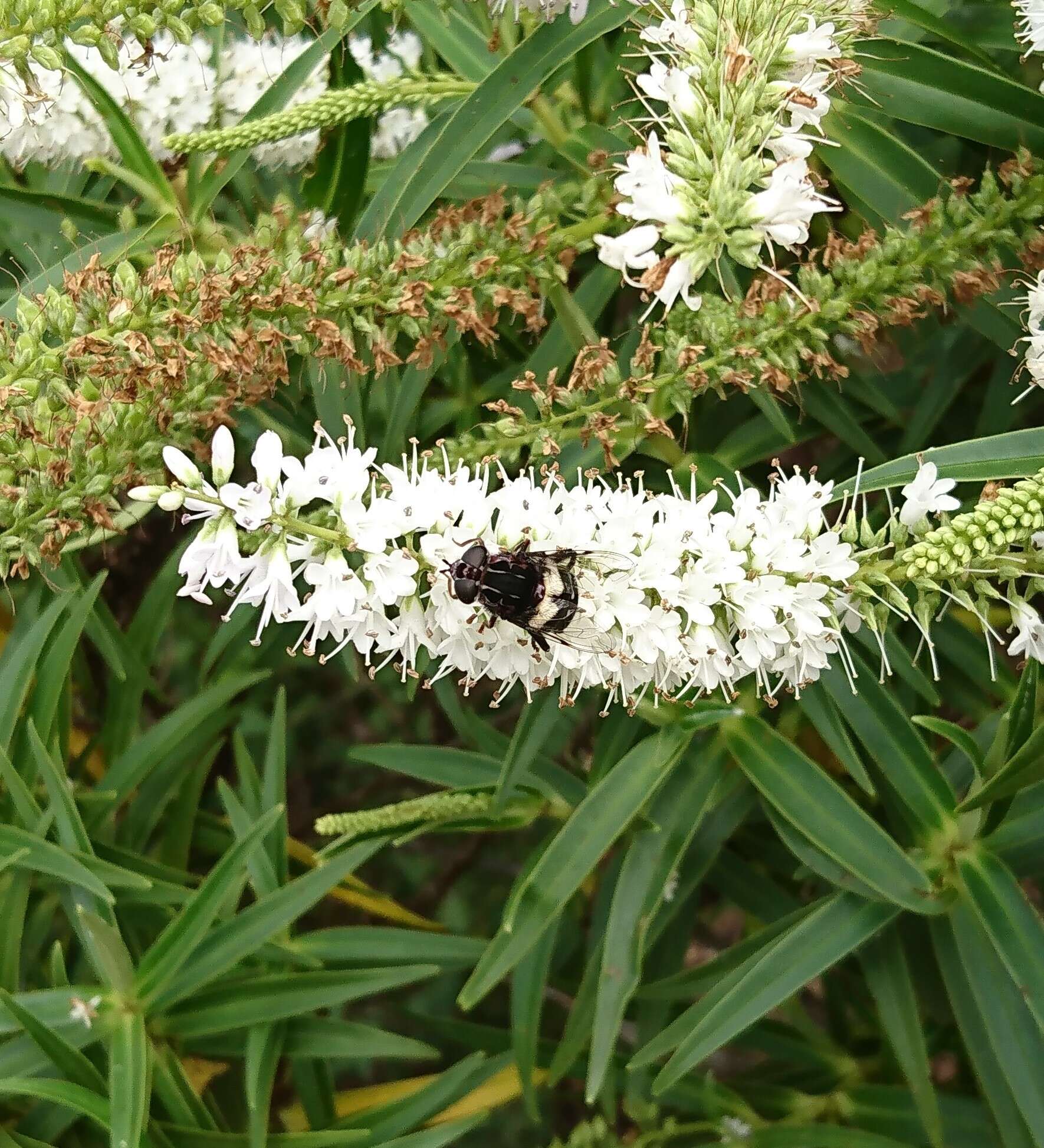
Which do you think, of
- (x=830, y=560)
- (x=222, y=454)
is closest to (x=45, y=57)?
(x=222, y=454)

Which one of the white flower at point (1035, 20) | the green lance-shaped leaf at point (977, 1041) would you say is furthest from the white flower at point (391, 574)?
the green lance-shaped leaf at point (977, 1041)

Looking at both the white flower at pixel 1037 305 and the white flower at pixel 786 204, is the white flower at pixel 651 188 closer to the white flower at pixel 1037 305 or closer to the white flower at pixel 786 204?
the white flower at pixel 786 204

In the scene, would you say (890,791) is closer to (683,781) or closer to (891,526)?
(683,781)

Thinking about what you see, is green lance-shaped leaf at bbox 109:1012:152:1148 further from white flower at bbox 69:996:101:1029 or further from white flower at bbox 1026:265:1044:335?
white flower at bbox 1026:265:1044:335

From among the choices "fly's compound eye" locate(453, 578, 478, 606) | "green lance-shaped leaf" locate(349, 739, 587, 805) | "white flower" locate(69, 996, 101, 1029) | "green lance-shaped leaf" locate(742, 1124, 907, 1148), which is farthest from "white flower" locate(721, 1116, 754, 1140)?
"fly's compound eye" locate(453, 578, 478, 606)

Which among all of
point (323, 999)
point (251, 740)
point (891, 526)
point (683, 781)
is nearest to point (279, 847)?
point (323, 999)

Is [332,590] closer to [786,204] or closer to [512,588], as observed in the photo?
[512,588]
